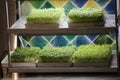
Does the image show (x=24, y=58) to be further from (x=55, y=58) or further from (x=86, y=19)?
(x=86, y=19)

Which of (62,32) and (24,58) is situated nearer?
(62,32)

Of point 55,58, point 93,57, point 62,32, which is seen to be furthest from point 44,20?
point 93,57

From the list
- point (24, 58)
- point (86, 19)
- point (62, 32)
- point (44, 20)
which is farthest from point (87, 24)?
point (24, 58)

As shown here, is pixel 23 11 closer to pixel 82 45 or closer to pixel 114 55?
pixel 82 45

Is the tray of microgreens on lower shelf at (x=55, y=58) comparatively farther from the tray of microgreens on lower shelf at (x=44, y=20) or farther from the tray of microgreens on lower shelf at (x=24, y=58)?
the tray of microgreens on lower shelf at (x=44, y=20)

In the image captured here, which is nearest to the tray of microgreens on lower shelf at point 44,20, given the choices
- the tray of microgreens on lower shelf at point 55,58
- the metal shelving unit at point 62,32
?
the metal shelving unit at point 62,32

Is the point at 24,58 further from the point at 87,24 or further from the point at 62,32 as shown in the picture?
Answer: the point at 87,24

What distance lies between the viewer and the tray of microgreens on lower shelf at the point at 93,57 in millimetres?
2535

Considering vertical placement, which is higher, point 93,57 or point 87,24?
point 87,24

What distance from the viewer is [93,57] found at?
2.54m

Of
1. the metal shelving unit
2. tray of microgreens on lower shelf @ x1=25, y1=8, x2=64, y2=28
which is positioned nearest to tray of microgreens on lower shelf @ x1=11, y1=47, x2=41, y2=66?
the metal shelving unit

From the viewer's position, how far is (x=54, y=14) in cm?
252

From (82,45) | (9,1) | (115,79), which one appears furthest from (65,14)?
(115,79)

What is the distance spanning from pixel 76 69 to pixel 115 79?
11.6 inches
